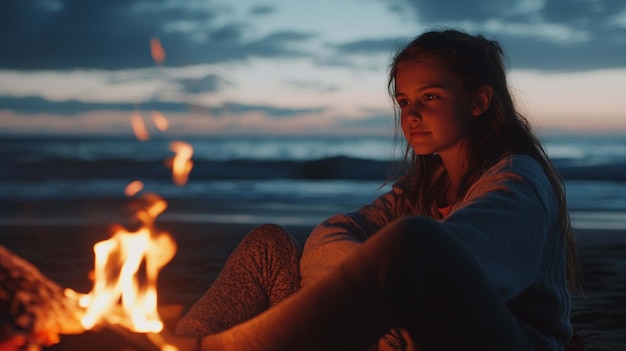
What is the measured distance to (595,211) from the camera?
29.7ft

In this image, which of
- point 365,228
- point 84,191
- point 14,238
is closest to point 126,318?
point 365,228

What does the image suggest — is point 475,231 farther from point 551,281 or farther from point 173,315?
point 173,315

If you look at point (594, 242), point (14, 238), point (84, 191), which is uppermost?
point (84, 191)

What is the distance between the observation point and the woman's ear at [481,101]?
274 cm

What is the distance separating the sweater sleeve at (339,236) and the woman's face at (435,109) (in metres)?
0.30

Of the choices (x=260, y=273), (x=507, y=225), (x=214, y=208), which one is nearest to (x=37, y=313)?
(x=260, y=273)

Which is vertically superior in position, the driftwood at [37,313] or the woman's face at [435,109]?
the woman's face at [435,109]

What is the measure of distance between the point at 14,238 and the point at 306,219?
3058 mm

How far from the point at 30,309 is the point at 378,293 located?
0.84m

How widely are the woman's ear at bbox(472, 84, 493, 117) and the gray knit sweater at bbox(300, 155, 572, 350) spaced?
461 mm

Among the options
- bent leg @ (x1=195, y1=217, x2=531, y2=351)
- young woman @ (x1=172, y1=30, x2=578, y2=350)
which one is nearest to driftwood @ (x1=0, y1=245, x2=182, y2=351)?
young woman @ (x1=172, y1=30, x2=578, y2=350)

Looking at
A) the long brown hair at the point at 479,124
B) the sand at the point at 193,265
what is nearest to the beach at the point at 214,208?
the sand at the point at 193,265

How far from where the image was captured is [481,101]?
2744 millimetres

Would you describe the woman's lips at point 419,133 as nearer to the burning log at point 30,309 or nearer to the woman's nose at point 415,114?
the woman's nose at point 415,114
